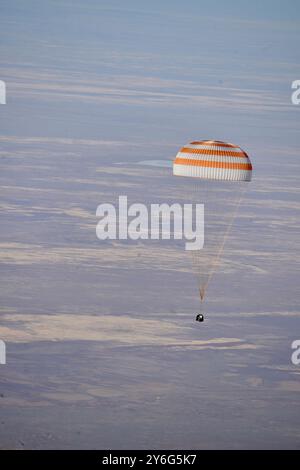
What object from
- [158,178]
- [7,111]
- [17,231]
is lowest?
[17,231]

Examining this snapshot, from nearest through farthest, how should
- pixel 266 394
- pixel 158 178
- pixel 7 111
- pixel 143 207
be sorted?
pixel 266 394
pixel 143 207
pixel 158 178
pixel 7 111

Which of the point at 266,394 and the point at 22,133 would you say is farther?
the point at 22,133

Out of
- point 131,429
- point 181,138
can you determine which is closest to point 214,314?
point 131,429

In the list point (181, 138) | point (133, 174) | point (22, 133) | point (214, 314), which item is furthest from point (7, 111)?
point (214, 314)

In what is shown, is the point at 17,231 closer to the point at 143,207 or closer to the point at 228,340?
the point at 143,207

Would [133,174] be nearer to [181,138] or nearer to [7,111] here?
[181,138]

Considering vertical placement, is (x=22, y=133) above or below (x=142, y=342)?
above
